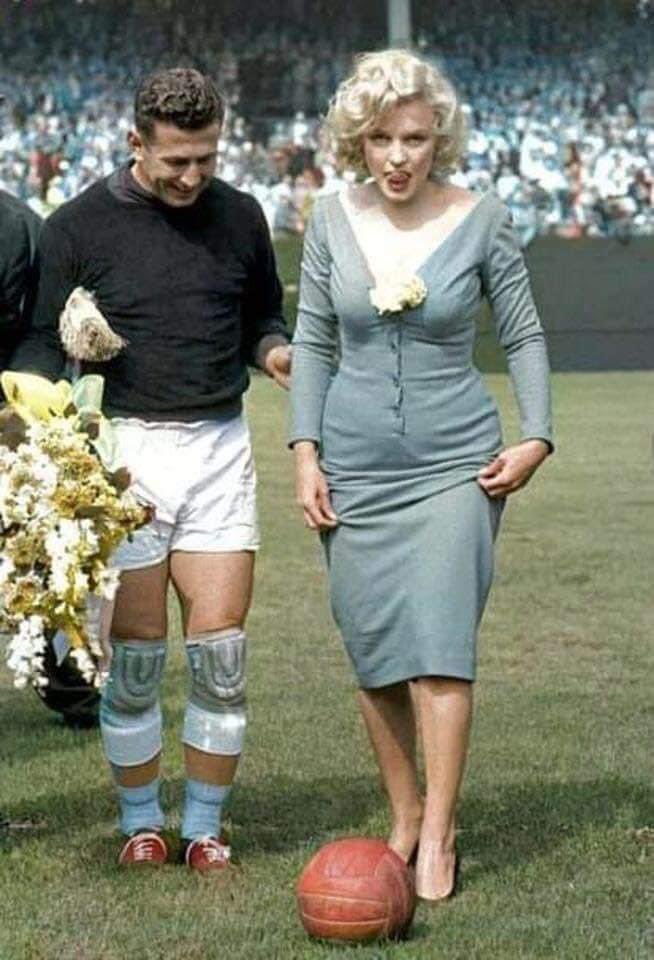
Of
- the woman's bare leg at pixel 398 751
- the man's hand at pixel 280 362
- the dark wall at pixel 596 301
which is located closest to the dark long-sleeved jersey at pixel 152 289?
the man's hand at pixel 280 362

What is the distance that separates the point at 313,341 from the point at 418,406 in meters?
0.35

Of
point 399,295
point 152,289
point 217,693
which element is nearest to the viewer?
point 399,295

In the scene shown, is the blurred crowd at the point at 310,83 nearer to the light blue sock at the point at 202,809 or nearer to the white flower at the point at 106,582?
the light blue sock at the point at 202,809

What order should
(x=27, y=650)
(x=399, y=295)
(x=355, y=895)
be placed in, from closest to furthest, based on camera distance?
(x=355, y=895) < (x=27, y=650) < (x=399, y=295)

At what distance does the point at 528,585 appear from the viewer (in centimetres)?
1297

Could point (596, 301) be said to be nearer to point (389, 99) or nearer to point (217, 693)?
point (217, 693)

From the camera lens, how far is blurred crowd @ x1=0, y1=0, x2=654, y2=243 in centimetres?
4203

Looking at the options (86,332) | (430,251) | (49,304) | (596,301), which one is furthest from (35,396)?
(596,301)

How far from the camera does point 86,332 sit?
6.13 metres

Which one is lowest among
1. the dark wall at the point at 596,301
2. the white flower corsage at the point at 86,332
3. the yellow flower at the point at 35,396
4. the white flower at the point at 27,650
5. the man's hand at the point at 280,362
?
the dark wall at the point at 596,301

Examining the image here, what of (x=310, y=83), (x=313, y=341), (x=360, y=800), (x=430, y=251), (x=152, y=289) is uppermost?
(x=430, y=251)

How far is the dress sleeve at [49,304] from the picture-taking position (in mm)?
6309

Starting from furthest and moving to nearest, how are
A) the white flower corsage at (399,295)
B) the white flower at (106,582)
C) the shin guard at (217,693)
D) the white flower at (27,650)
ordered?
the shin guard at (217,693) < the white flower corsage at (399,295) < the white flower at (106,582) < the white flower at (27,650)

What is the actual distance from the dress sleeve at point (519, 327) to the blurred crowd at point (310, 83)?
111 ft
